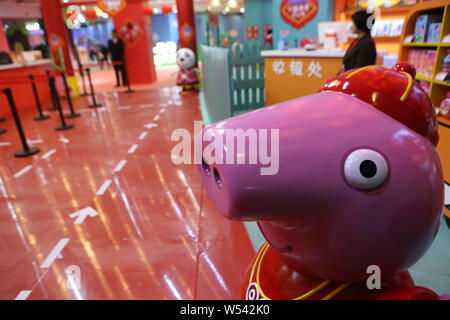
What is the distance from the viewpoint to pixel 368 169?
0.73 meters

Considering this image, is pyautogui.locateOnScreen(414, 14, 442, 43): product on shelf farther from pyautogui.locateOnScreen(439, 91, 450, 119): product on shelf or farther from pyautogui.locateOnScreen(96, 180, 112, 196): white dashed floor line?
pyautogui.locateOnScreen(96, 180, 112, 196): white dashed floor line

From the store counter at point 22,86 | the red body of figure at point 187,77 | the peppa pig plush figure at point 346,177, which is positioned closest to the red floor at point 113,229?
the peppa pig plush figure at point 346,177

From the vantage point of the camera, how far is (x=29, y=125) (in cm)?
620

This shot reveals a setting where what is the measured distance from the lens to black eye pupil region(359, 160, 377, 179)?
0.72m

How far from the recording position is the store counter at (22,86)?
722 centimetres

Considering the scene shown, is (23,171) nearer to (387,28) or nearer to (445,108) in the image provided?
(445,108)

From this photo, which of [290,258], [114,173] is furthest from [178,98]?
[290,258]

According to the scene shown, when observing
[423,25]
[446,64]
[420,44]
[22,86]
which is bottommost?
[22,86]

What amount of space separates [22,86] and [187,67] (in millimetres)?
3966

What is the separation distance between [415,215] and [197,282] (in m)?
1.43

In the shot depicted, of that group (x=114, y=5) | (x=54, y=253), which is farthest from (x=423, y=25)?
(x=114, y=5)

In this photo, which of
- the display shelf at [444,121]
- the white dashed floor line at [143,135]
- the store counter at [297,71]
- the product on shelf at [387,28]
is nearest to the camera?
the display shelf at [444,121]

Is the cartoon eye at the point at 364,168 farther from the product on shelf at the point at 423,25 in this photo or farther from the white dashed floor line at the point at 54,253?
the product on shelf at the point at 423,25
